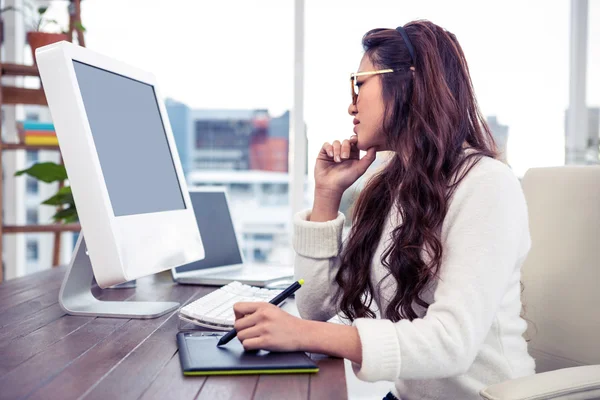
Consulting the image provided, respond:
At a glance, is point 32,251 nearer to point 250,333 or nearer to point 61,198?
point 61,198

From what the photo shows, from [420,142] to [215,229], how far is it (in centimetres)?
93

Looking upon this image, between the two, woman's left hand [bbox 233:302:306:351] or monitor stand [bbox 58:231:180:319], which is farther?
monitor stand [bbox 58:231:180:319]

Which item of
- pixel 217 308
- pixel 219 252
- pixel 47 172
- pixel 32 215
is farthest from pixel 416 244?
pixel 32 215

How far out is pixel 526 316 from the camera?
1.26 metres

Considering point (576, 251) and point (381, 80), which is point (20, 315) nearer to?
point (381, 80)

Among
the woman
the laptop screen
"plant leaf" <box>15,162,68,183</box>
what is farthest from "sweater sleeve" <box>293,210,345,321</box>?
"plant leaf" <box>15,162,68,183</box>

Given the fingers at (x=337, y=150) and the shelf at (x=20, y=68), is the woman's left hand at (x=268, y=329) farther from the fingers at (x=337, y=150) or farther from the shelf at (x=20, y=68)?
the shelf at (x=20, y=68)

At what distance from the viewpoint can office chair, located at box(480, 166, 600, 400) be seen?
1.16 m

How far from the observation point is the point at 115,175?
1.10 m

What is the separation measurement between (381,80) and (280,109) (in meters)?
2.34

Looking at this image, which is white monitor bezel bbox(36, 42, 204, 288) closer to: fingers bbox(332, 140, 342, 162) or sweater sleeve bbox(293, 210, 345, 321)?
sweater sleeve bbox(293, 210, 345, 321)

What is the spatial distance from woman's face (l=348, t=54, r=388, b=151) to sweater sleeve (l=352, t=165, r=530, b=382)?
0.25 meters

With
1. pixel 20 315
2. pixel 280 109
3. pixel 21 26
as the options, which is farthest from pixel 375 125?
pixel 21 26

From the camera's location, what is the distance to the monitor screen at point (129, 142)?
3.56ft
